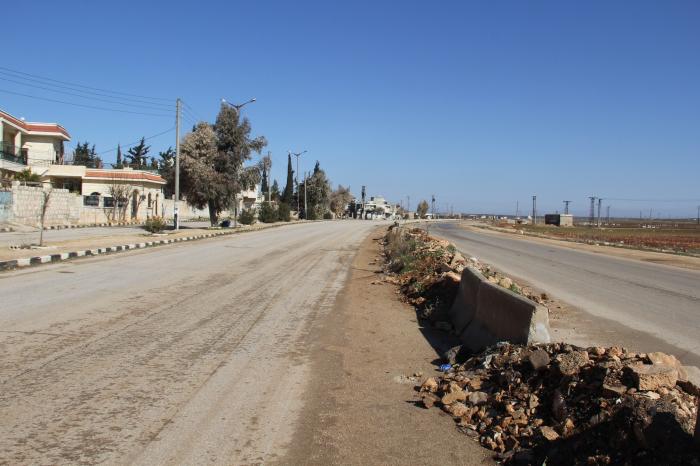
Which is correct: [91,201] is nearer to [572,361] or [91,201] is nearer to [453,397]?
[453,397]

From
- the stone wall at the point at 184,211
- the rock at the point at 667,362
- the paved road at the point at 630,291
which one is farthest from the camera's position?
the stone wall at the point at 184,211

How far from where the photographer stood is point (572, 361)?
548 cm

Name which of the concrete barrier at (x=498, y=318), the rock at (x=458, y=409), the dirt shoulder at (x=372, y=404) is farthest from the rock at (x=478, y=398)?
the concrete barrier at (x=498, y=318)

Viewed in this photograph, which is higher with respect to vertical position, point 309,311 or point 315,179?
point 315,179

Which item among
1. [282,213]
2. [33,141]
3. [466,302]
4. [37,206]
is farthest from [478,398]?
[282,213]

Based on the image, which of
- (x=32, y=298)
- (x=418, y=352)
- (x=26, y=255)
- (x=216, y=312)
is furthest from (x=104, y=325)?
(x=26, y=255)

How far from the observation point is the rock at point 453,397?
19.0 feet

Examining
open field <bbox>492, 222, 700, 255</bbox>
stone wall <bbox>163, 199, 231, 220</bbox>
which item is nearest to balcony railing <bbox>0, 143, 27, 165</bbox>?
stone wall <bbox>163, 199, 231, 220</bbox>

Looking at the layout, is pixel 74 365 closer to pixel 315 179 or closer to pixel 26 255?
pixel 26 255

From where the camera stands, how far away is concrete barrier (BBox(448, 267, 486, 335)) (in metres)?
9.16

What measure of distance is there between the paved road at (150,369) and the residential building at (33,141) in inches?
1634

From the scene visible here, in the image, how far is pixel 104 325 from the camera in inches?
348

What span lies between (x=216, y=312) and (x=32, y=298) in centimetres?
363

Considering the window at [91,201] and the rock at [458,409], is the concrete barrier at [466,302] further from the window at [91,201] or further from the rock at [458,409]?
the window at [91,201]
